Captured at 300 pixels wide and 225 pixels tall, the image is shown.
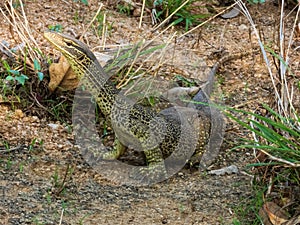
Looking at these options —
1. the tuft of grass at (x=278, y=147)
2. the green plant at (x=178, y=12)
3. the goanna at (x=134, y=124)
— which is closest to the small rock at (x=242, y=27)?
the green plant at (x=178, y=12)

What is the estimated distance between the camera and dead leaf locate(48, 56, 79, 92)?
4.92 m

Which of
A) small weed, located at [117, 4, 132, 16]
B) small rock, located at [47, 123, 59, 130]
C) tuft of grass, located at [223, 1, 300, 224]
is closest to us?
tuft of grass, located at [223, 1, 300, 224]

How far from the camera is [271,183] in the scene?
12.4 feet

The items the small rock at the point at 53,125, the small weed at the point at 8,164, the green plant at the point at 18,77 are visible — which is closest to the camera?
the small weed at the point at 8,164

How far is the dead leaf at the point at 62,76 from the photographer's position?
4922 millimetres

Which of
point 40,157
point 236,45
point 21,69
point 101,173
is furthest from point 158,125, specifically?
point 236,45

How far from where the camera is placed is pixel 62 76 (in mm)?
4945

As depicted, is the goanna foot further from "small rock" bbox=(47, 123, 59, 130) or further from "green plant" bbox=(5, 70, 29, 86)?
"green plant" bbox=(5, 70, 29, 86)

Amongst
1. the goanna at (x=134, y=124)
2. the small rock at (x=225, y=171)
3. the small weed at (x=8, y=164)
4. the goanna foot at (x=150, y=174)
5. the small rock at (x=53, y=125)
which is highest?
the goanna at (x=134, y=124)

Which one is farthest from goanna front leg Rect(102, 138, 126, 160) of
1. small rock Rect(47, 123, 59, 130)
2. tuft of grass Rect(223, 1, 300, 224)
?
tuft of grass Rect(223, 1, 300, 224)

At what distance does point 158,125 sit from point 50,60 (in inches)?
43.2

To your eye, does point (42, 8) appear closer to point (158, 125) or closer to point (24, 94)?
point (24, 94)

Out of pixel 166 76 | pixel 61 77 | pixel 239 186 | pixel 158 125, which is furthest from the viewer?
pixel 166 76

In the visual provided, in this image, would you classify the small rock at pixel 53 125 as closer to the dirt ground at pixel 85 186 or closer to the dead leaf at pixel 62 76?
the dirt ground at pixel 85 186
